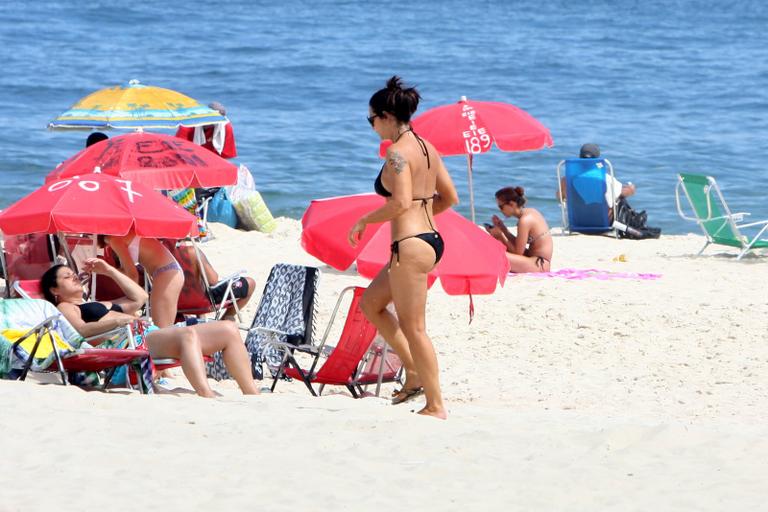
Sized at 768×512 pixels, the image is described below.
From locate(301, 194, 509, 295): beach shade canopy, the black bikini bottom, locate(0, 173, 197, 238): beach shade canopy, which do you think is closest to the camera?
the black bikini bottom

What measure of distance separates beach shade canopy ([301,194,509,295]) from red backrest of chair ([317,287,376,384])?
0.19m

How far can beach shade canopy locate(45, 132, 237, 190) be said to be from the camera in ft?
25.1

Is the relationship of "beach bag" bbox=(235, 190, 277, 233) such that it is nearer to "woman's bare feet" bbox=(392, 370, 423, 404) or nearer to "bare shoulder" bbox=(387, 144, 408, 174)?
"woman's bare feet" bbox=(392, 370, 423, 404)

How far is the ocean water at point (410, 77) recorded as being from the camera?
57.7 feet

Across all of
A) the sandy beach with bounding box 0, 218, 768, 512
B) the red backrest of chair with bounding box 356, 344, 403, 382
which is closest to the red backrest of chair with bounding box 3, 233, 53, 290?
the sandy beach with bounding box 0, 218, 768, 512

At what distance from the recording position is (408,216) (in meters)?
4.82

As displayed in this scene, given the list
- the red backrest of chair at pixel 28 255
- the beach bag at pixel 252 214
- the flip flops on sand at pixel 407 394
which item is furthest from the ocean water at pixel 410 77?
the flip flops on sand at pixel 407 394

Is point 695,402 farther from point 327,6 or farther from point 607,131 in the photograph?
point 327,6

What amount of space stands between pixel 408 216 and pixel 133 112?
493cm

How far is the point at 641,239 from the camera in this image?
1187 cm

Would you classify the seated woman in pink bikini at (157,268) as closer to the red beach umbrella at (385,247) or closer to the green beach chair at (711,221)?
the red beach umbrella at (385,247)

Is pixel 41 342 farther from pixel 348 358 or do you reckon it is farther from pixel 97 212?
pixel 348 358

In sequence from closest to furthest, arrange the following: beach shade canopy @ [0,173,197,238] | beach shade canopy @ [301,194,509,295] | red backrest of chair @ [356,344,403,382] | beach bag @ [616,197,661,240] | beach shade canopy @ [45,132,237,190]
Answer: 1. beach shade canopy @ [301,194,509,295]
2. beach shade canopy @ [0,173,197,238]
3. red backrest of chair @ [356,344,403,382]
4. beach shade canopy @ [45,132,237,190]
5. beach bag @ [616,197,661,240]

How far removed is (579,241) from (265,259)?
3.17 m
